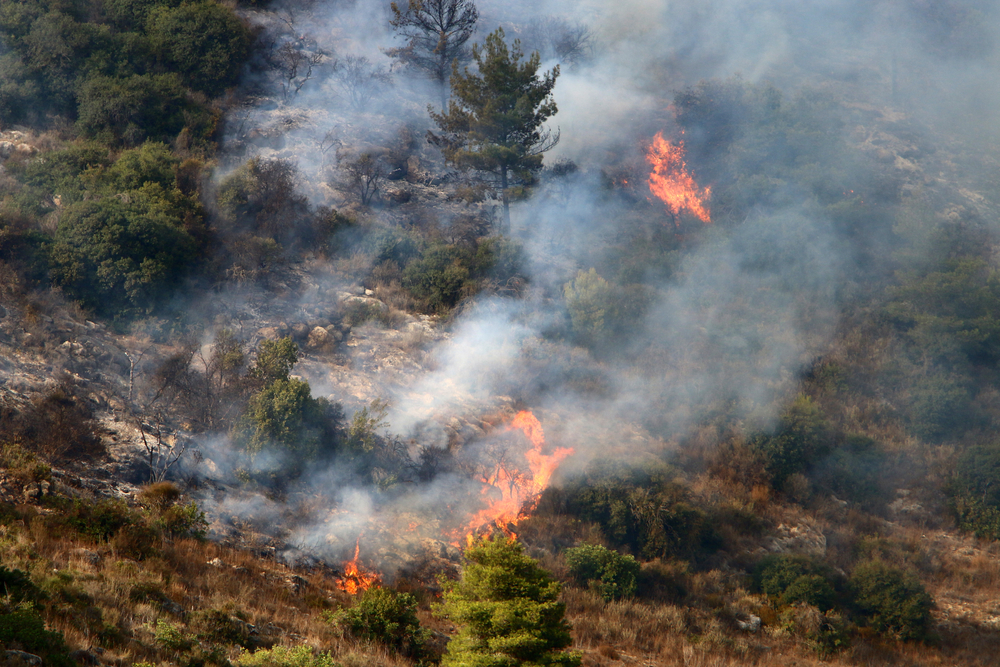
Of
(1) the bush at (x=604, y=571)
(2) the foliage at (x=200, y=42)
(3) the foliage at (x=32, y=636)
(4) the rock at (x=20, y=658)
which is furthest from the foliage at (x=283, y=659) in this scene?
(2) the foliage at (x=200, y=42)

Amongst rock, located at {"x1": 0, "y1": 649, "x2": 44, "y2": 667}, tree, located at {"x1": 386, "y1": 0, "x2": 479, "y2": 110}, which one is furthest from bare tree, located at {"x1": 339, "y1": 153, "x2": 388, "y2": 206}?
rock, located at {"x1": 0, "y1": 649, "x2": 44, "y2": 667}

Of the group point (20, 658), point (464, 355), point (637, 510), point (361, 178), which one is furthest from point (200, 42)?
point (20, 658)

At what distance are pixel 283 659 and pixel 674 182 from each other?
90.7 ft

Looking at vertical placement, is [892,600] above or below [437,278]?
below

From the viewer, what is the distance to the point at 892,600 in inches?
687

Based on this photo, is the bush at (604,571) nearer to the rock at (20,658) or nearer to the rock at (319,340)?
the rock at (319,340)

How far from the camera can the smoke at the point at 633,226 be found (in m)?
20.6

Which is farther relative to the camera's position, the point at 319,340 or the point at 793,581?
the point at 319,340

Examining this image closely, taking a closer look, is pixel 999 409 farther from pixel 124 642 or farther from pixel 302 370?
pixel 124 642

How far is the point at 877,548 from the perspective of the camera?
19562 millimetres

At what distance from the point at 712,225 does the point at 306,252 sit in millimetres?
16749

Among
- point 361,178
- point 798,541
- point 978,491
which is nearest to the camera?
point 798,541

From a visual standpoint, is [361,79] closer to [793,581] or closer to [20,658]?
[793,581]

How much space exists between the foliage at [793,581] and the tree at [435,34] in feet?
77.0
